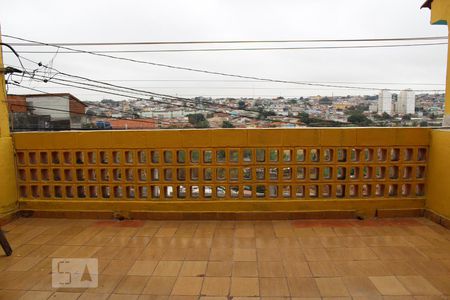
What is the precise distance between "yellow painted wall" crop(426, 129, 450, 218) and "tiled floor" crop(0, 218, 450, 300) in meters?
0.29

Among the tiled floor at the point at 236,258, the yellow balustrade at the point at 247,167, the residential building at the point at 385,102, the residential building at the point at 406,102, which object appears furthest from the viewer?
the residential building at the point at 385,102

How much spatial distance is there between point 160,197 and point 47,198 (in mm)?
1706

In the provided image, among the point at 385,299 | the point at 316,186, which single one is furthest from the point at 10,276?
the point at 316,186

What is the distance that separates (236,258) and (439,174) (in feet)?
9.67

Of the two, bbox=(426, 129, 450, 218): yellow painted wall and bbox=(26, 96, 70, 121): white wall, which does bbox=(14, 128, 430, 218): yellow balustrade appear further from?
bbox=(26, 96, 70, 121): white wall

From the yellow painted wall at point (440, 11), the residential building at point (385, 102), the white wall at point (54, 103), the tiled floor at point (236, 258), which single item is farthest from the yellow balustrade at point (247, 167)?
the white wall at point (54, 103)

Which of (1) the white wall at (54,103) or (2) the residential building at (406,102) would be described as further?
(1) the white wall at (54,103)

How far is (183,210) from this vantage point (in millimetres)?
4320

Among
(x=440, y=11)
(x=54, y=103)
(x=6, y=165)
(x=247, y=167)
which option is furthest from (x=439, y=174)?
(x=54, y=103)

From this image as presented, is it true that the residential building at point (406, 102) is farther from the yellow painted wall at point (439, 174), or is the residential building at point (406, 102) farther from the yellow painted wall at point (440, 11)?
the yellow painted wall at point (439, 174)

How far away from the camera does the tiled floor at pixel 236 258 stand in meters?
2.53

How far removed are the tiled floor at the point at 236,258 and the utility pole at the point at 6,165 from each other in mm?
297

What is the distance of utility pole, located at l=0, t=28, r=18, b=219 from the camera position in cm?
429

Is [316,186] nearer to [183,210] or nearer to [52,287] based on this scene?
[183,210]
